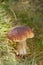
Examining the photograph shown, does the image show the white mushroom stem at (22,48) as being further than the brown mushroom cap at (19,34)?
Yes

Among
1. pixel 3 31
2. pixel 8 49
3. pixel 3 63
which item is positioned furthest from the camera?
pixel 3 31

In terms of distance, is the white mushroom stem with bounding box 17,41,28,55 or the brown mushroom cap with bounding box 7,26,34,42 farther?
the white mushroom stem with bounding box 17,41,28,55

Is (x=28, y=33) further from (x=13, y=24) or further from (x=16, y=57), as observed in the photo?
(x=13, y=24)

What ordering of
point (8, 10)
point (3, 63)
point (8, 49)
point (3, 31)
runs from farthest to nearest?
point (8, 10) < point (3, 31) < point (8, 49) < point (3, 63)

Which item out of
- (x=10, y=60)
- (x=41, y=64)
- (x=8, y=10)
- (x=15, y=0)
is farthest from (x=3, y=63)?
(x=15, y=0)

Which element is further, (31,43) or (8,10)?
(8,10)

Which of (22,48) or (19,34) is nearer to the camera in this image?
(19,34)

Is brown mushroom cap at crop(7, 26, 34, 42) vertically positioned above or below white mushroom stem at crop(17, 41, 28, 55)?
above

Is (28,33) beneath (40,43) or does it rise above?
above

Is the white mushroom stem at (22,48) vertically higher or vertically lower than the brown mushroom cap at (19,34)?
lower

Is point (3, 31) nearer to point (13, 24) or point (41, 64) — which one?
point (13, 24)

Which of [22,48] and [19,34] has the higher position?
[19,34]
